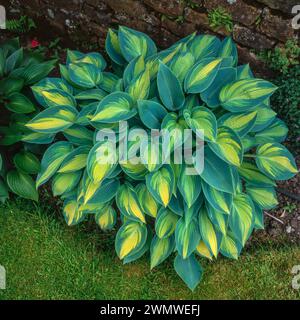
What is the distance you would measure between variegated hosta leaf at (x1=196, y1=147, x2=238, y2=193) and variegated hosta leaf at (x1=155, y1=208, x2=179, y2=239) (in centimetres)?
35

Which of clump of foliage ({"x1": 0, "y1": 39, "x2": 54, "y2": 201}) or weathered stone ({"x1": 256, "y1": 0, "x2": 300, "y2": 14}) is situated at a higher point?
weathered stone ({"x1": 256, "y1": 0, "x2": 300, "y2": 14})

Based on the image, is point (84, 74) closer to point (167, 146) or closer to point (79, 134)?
point (79, 134)

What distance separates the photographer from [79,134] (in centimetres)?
298

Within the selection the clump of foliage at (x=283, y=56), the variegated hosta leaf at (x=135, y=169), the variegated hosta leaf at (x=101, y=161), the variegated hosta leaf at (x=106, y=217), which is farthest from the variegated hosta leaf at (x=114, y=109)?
the clump of foliage at (x=283, y=56)

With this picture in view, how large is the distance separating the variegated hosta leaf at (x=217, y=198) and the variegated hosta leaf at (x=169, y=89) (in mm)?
462

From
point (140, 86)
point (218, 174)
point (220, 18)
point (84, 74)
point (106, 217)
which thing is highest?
point (220, 18)

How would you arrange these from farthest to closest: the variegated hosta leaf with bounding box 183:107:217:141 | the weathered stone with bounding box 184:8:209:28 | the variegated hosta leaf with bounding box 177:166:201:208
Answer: the weathered stone with bounding box 184:8:209:28 → the variegated hosta leaf with bounding box 177:166:201:208 → the variegated hosta leaf with bounding box 183:107:217:141

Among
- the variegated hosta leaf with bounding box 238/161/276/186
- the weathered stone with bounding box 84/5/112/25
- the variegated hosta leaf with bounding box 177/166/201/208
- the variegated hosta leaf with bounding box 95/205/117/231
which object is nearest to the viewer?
the variegated hosta leaf with bounding box 177/166/201/208

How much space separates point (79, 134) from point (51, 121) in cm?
19

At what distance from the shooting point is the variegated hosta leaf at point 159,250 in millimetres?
3002

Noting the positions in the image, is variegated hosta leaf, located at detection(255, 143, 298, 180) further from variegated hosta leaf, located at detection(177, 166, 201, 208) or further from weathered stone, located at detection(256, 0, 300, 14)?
weathered stone, located at detection(256, 0, 300, 14)

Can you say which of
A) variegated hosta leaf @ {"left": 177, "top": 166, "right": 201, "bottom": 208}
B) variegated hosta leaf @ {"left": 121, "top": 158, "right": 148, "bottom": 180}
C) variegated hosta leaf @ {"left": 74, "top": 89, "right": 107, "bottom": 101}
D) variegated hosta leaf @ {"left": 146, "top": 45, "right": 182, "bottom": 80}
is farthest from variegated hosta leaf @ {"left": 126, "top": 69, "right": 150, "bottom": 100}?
variegated hosta leaf @ {"left": 177, "top": 166, "right": 201, "bottom": 208}

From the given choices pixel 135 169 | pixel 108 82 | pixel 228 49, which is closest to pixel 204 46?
pixel 228 49

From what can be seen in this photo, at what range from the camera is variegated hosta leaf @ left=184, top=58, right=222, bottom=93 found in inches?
107
